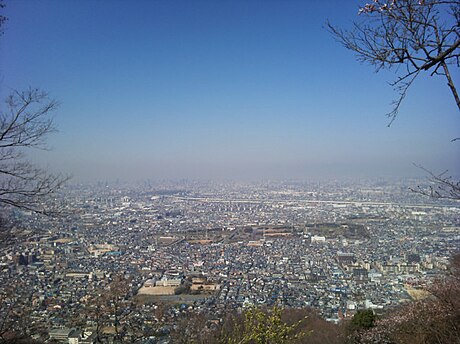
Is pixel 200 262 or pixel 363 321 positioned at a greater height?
pixel 363 321

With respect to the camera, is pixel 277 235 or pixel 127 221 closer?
pixel 277 235

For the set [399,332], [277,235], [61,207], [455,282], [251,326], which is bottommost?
[277,235]

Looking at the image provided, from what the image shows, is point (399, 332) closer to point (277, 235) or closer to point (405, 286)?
point (405, 286)

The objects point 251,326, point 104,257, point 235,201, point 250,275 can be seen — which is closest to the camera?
point 251,326

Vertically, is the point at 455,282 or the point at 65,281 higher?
the point at 455,282

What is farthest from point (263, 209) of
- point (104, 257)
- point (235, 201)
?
point (104, 257)

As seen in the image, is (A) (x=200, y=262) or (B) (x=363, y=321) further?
(A) (x=200, y=262)

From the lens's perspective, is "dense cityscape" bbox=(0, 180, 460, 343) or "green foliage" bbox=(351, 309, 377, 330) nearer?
"dense cityscape" bbox=(0, 180, 460, 343)

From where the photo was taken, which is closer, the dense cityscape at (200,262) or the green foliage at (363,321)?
the dense cityscape at (200,262)
